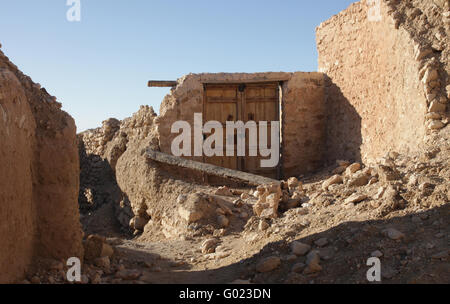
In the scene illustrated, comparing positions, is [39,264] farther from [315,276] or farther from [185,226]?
[185,226]

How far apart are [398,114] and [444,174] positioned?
7.53ft

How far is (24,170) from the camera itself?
3.61 metres

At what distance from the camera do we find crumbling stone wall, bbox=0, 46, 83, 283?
324 cm

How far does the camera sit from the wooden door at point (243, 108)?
30.3 feet

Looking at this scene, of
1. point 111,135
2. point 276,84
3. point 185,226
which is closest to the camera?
point 185,226

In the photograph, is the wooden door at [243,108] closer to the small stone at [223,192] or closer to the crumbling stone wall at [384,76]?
the crumbling stone wall at [384,76]

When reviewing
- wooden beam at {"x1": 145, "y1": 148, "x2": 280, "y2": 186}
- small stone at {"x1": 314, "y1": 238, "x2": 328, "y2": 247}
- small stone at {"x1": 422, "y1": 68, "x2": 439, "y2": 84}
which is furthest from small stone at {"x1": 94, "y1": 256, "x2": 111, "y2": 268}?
small stone at {"x1": 422, "y1": 68, "x2": 439, "y2": 84}

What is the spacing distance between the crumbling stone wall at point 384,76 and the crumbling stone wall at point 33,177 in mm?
4510

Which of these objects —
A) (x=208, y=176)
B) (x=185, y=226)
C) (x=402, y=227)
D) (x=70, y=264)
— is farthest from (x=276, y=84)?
(x=70, y=264)

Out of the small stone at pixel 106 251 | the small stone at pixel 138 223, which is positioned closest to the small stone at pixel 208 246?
the small stone at pixel 106 251

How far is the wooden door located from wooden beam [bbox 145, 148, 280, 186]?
110cm

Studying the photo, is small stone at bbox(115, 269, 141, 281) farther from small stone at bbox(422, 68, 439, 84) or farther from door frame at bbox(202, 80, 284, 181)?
door frame at bbox(202, 80, 284, 181)

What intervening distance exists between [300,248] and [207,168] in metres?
3.93

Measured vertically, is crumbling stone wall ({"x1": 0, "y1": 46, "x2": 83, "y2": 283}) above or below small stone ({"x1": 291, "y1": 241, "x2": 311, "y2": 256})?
above
